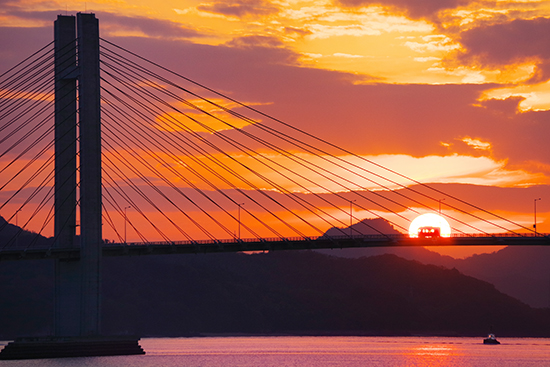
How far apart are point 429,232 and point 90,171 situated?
123ft

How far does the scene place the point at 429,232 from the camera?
9100 centimetres

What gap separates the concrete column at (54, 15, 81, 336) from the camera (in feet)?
235

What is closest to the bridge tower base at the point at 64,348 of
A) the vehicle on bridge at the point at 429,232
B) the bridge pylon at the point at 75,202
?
the bridge pylon at the point at 75,202

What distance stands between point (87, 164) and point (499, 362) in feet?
202

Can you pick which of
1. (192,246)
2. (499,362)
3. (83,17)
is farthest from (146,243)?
(499,362)

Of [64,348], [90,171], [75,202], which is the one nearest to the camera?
[64,348]

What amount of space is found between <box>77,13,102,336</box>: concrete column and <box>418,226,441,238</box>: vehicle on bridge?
118 feet

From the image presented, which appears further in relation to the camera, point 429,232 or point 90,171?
point 429,232

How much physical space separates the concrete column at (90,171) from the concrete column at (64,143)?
190cm

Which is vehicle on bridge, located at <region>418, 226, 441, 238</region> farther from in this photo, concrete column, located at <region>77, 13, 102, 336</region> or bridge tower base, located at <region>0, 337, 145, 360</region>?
concrete column, located at <region>77, 13, 102, 336</region>

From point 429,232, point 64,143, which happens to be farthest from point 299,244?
point 64,143

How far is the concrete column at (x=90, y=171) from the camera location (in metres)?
69.8

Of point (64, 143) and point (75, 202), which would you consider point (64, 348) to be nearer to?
point (75, 202)

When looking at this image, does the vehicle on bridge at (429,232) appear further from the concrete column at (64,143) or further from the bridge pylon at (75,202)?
the concrete column at (64,143)
